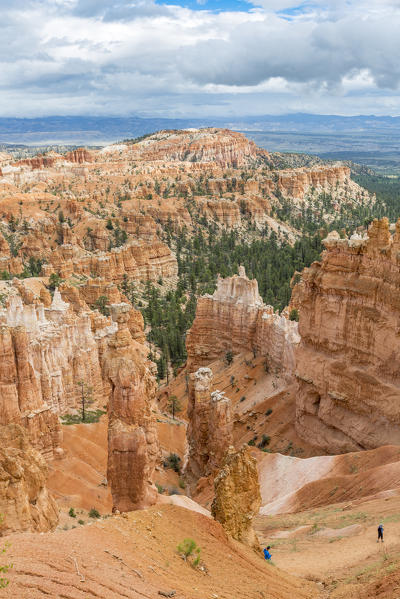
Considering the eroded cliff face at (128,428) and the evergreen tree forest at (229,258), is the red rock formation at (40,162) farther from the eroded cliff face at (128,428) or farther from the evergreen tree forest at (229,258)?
the eroded cliff face at (128,428)

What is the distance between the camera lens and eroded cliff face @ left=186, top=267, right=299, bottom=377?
34750 millimetres

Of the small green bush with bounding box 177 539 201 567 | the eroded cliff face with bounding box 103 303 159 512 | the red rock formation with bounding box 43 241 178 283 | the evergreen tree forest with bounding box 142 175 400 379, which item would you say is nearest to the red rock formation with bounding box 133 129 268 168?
the evergreen tree forest with bounding box 142 175 400 379

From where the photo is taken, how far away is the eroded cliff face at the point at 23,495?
1084 centimetres

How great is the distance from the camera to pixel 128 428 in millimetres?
17391

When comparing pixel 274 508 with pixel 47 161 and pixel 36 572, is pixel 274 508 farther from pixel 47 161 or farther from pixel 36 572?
pixel 47 161

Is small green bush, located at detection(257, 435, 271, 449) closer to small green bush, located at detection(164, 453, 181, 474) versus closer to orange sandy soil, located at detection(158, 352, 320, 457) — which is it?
orange sandy soil, located at detection(158, 352, 320, 457)

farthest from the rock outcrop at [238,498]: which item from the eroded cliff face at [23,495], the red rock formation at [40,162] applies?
the red rock formation at [40,162]

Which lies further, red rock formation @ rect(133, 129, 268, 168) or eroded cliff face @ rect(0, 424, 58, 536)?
red rock formation @ rect(133, 129, 268, 168)

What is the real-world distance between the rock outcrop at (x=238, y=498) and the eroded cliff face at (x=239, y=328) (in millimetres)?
19321

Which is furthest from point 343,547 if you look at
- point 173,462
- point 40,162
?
point 40,162

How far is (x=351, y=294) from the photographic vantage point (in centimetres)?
2475

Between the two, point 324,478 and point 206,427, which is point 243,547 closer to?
point 324,478

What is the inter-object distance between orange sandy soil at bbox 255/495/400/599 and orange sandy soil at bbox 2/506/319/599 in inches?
36.1

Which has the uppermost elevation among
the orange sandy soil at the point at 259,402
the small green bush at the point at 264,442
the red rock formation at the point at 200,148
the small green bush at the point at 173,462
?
the red rock formation at the point at 200,148
